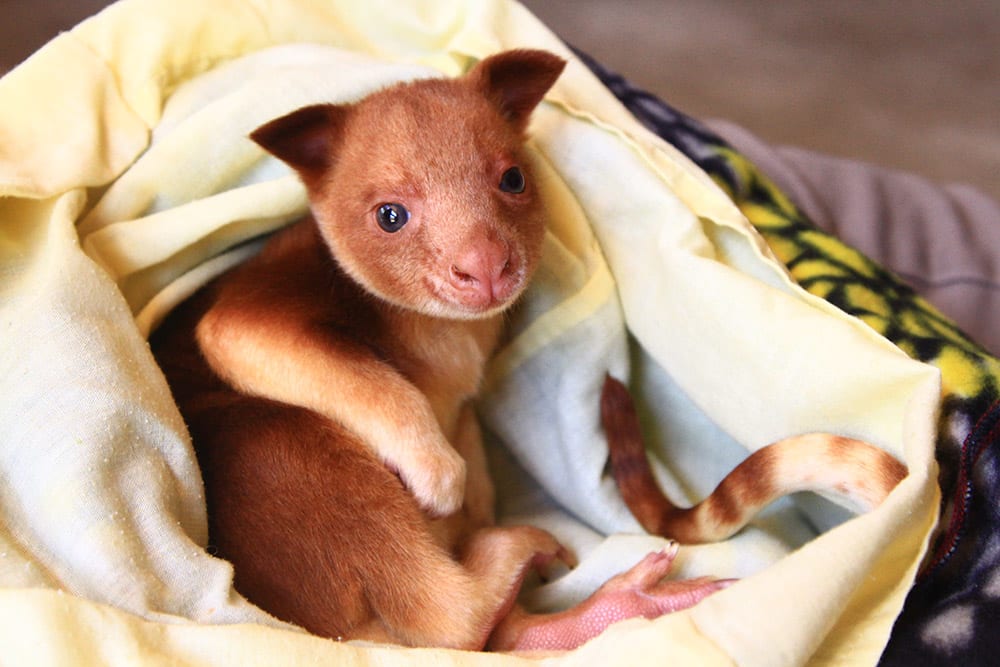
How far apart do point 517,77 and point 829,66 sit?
2.31 meters

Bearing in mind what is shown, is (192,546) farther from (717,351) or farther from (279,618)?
(717,351)

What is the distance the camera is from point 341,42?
6.09 ft

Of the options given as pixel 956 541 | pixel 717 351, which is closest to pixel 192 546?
pixel 717 351

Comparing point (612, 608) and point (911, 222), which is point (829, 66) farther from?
point (612, 608)

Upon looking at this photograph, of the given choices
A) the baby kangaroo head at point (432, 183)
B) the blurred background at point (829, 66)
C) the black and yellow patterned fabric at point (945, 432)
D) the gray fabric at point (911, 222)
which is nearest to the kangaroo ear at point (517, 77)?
the baby kangaroo head at point (432, 183)

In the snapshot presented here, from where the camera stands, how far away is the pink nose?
1283 mm

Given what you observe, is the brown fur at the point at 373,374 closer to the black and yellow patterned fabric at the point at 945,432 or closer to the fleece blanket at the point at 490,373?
the fleece blanket at the point at 490,373

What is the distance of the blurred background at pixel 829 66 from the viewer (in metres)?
3.27

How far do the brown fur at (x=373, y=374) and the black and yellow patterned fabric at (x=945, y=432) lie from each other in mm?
299

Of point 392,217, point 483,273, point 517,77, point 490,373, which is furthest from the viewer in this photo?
point 490,373

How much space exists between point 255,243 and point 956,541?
3.92 feet

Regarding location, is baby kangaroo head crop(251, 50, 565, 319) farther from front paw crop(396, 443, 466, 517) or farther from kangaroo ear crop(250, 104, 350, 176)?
front paw crop(396, 443, 466, 517)

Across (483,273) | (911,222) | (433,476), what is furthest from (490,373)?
(911,222)

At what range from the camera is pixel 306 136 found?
1.46m
